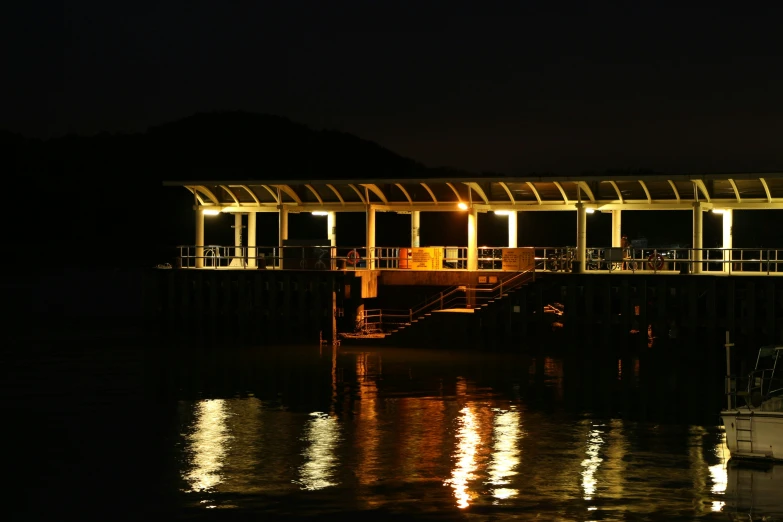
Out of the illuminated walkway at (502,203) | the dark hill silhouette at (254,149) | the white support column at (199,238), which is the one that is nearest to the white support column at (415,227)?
the illuminated walkway at (502,203)

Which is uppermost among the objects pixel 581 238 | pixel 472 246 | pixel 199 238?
pixel 199 238

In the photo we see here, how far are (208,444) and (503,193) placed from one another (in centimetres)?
2725

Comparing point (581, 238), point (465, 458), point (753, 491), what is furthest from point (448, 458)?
point (581, 238)

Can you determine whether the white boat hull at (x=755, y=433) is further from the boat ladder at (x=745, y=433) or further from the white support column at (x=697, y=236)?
the white support column at (x=697, y=236)

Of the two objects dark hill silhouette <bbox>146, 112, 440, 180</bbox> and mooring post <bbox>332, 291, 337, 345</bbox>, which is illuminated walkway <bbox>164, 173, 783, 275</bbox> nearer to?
mooring post <bbox>332, 291, 337, 345</bbox>

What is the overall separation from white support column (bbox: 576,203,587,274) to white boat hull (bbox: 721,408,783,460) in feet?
77.6

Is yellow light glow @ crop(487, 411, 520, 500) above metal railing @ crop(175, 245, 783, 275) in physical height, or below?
below

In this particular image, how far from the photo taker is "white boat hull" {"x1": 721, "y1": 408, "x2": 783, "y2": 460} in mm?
22766

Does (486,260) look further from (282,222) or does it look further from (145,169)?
(145,169)

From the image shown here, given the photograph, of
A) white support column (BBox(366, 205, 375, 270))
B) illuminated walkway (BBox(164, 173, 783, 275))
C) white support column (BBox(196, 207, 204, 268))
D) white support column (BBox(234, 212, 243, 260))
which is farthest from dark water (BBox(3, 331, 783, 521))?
white support column (BBox(234, 212, 243, 260))

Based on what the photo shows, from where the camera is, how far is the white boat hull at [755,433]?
22.8m

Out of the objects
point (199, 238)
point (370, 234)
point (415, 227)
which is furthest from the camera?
point (199, 238)

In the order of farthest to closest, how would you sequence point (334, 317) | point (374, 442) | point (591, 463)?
point (334, 317) → point (374, 442) → point (591, 463)

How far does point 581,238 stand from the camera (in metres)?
47.7
